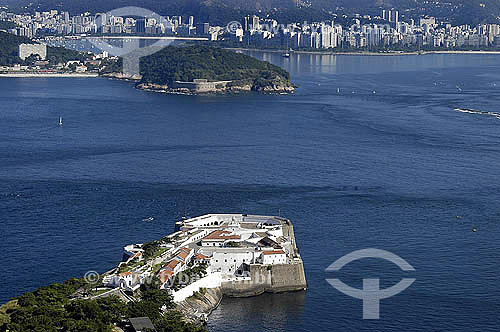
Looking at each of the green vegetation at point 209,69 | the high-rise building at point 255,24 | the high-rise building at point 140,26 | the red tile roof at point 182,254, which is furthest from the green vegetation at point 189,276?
the high-rise building at point 140,26

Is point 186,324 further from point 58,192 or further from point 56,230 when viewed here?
point 58,192

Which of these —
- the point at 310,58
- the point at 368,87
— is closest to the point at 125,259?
the point at 368,87

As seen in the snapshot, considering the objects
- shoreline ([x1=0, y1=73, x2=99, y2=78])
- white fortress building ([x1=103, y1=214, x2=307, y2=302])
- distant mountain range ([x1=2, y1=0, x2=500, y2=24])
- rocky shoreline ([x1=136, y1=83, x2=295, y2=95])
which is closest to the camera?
white fortress building ([x1=103, y1=214, x2=307, y2=302])

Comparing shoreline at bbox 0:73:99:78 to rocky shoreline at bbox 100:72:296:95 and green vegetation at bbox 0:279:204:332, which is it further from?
green vegetation at bbox 0:279:204:332

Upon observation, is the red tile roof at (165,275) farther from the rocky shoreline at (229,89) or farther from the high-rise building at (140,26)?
the high-rise building at (140,26)
